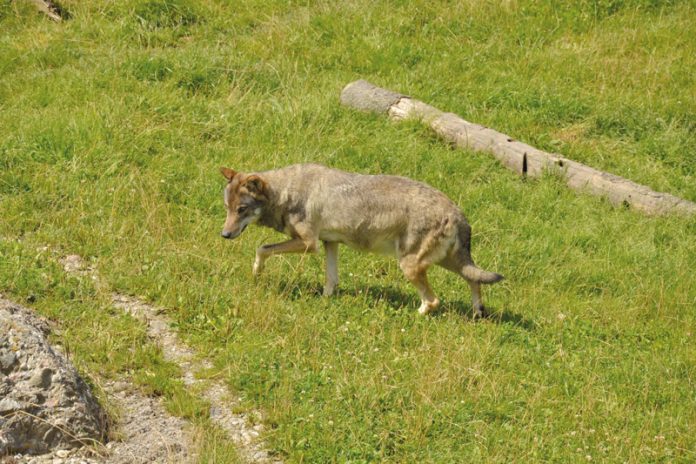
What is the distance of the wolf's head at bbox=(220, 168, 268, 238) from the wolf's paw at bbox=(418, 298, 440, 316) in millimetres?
1936

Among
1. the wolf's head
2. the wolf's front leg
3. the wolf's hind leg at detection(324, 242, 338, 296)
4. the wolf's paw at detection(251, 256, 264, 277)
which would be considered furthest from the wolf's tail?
the wolf's head

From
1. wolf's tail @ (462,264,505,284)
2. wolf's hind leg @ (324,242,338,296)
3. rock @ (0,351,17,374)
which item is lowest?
wolf's hind leg @ (324,242,338,296)

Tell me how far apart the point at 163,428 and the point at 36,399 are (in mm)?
1091

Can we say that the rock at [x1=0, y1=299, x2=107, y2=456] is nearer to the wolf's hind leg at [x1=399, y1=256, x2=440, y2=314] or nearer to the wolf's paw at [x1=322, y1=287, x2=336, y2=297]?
the wolf's paw at [x1=322, y1=287, x2=336, y2=297]

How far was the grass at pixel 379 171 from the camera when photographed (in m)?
8.22

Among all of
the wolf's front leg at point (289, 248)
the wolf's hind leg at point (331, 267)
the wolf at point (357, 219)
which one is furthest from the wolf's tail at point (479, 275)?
the wolf's front leg at point (289, 248)

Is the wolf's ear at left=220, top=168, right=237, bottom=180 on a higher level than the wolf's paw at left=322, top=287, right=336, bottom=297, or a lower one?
higher

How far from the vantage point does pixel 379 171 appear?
13.0 meters

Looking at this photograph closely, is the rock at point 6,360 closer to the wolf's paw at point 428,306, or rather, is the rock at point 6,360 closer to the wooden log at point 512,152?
the wolf's paw at point 428,306

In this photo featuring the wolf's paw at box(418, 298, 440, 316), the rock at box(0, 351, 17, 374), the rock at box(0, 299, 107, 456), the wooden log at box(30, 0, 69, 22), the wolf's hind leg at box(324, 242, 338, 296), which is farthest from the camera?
the wooden log at box(30, 0, 69, 22)

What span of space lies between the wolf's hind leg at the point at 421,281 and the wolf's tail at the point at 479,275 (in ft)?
1.27

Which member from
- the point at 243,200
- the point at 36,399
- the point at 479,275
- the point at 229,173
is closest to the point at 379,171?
the point at 229,173

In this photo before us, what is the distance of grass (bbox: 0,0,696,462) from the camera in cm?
822

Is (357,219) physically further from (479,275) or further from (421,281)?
(479,275)
